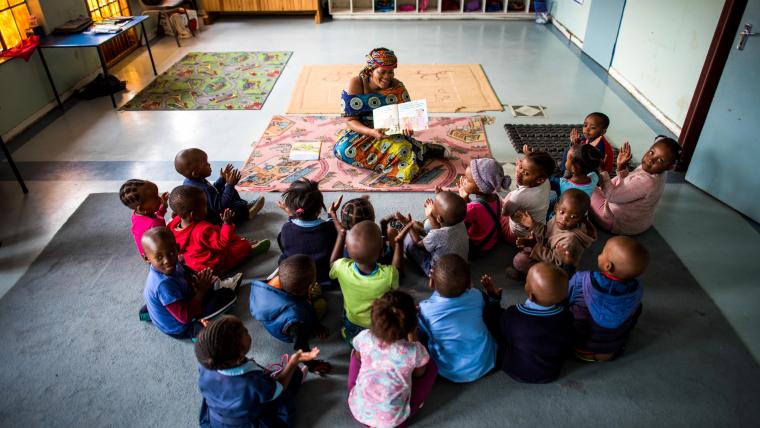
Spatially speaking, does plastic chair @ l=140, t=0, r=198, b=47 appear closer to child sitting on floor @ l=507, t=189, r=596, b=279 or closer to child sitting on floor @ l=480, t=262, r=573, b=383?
child sitting on floor @ l=507, t=189, r=596, b=279

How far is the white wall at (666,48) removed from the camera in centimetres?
432

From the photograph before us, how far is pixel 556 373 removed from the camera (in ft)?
7.08

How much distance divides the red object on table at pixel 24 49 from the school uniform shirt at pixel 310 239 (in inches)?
152

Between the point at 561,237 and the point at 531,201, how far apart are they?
336 mm

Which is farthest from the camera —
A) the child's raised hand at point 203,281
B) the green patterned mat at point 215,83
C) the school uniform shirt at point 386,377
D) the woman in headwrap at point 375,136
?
the green patterned mat at point 215,83

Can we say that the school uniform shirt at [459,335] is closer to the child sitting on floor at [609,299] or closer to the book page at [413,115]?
the child sitting on floor at [609,299]

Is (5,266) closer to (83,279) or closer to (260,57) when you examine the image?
(83,279)

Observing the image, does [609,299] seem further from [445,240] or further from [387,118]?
[387,118]

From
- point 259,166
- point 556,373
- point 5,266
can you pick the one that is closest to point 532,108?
point 259,166

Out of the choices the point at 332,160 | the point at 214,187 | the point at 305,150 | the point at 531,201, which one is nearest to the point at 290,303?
the point at 214,187

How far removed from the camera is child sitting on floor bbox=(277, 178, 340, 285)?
2.51 metres

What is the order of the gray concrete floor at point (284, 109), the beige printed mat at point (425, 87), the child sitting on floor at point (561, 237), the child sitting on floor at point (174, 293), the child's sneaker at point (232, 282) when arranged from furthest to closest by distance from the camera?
the beige printed mat at point (425, 87)
the gray concrete floor at point (284, 109)
the child's sneaker at point (232, 282)
the child sitting on floor at point (561, 237)
the child sitting on floor at point (174, 293)

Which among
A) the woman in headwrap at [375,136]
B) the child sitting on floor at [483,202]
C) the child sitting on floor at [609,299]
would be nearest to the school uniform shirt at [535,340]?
the child sitting on floor at [609,299]

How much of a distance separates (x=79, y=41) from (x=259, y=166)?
8.67 feet
